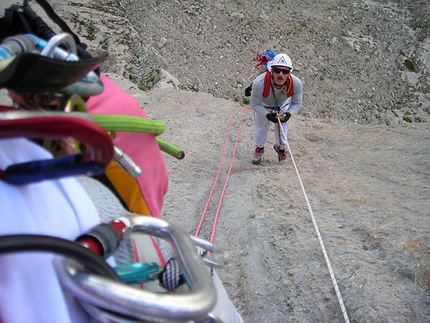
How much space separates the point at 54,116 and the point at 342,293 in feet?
7.66

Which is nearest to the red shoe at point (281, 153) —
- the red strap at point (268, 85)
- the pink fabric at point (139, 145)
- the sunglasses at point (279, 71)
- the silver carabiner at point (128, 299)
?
the red strap at point (268, 85)

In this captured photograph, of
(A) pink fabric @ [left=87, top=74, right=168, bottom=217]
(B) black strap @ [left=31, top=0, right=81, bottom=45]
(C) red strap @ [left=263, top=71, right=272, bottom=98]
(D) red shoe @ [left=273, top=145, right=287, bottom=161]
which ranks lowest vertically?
(D) red shoe @ [left=273, top=145, right=287, bottom=161]

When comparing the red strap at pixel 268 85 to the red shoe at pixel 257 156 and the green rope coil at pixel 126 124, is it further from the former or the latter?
the green rope coil at pixel 126 124

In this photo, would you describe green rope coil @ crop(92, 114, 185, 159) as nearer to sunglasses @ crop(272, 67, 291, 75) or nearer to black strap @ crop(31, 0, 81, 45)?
black strap @ crop(31, 0, 81, 45)

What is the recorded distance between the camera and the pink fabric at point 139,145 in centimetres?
121

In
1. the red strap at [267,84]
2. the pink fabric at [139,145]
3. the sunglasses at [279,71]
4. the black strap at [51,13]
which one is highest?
the black strap at [51,13]

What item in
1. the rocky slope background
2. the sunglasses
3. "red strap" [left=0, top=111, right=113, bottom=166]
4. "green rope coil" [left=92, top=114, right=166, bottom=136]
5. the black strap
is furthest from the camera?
the sunglasses

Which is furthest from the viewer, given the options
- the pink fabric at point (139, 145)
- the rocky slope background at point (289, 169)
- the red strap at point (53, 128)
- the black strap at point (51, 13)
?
the rocky slope background at point (289, 169)

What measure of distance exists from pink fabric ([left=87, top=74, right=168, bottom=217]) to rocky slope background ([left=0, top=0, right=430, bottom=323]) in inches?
63.0

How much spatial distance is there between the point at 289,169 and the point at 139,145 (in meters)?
4.29

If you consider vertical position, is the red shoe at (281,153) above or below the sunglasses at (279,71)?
below

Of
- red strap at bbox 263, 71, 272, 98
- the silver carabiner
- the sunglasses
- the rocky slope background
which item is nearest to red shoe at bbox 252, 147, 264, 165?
the rocky slope background

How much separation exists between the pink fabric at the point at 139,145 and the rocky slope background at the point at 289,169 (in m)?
1.60

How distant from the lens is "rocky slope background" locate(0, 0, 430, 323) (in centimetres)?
255
